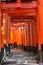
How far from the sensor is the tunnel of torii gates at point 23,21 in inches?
375

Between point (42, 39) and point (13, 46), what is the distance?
22.4 meters

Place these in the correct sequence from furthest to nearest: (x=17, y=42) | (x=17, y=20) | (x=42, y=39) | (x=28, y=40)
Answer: (x=17, y=42)
(x=28, y=40)
(x=17, y=20)
(x=42, y=39)

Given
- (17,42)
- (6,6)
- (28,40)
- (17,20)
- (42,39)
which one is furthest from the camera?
(17,42)

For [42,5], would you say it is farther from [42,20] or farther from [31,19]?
[31,19]

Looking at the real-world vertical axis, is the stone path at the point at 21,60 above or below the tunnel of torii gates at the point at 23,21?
below

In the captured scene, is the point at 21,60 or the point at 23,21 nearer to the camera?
the point at 21,60

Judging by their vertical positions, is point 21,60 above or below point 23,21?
below

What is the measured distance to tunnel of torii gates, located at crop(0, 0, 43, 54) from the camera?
31.3 ft

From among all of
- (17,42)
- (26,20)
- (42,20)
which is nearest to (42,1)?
(42,20)

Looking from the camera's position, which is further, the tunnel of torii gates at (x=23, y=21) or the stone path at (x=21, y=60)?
the stone path at (x=21, y=60)

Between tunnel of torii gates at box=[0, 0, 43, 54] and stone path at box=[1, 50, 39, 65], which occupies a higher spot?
tunnel of torii gates at box=[0, 0, 43, 54]

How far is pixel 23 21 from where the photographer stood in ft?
58.4

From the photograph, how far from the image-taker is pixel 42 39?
825 centimetres

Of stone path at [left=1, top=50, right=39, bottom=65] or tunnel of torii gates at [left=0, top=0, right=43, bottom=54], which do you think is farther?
stone path at [left=1, top=50, right=39, bottom=65]
